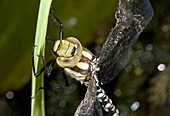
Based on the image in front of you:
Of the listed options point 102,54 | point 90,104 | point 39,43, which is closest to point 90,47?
point 102,54

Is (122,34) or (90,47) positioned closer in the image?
(122,34)

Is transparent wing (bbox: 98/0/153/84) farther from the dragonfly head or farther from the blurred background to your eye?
the blurred background

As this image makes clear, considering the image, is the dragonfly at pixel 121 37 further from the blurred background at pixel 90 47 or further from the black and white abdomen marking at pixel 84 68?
the blurred background at pixel 90 47

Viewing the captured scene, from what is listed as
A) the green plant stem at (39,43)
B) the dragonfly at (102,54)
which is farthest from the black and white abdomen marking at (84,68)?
the green plant stem at (39,43)

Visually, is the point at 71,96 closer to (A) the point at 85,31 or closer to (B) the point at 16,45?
(A) the point at 85,31

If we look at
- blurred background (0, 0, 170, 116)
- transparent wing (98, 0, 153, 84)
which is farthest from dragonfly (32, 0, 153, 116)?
blurred background (0, 0, 170, 116)

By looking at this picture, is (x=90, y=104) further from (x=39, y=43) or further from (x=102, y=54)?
(x=39, y=43)

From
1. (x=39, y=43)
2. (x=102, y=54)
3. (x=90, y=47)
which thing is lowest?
(x=90, y=47)

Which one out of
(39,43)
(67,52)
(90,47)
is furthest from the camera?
(90,47)
